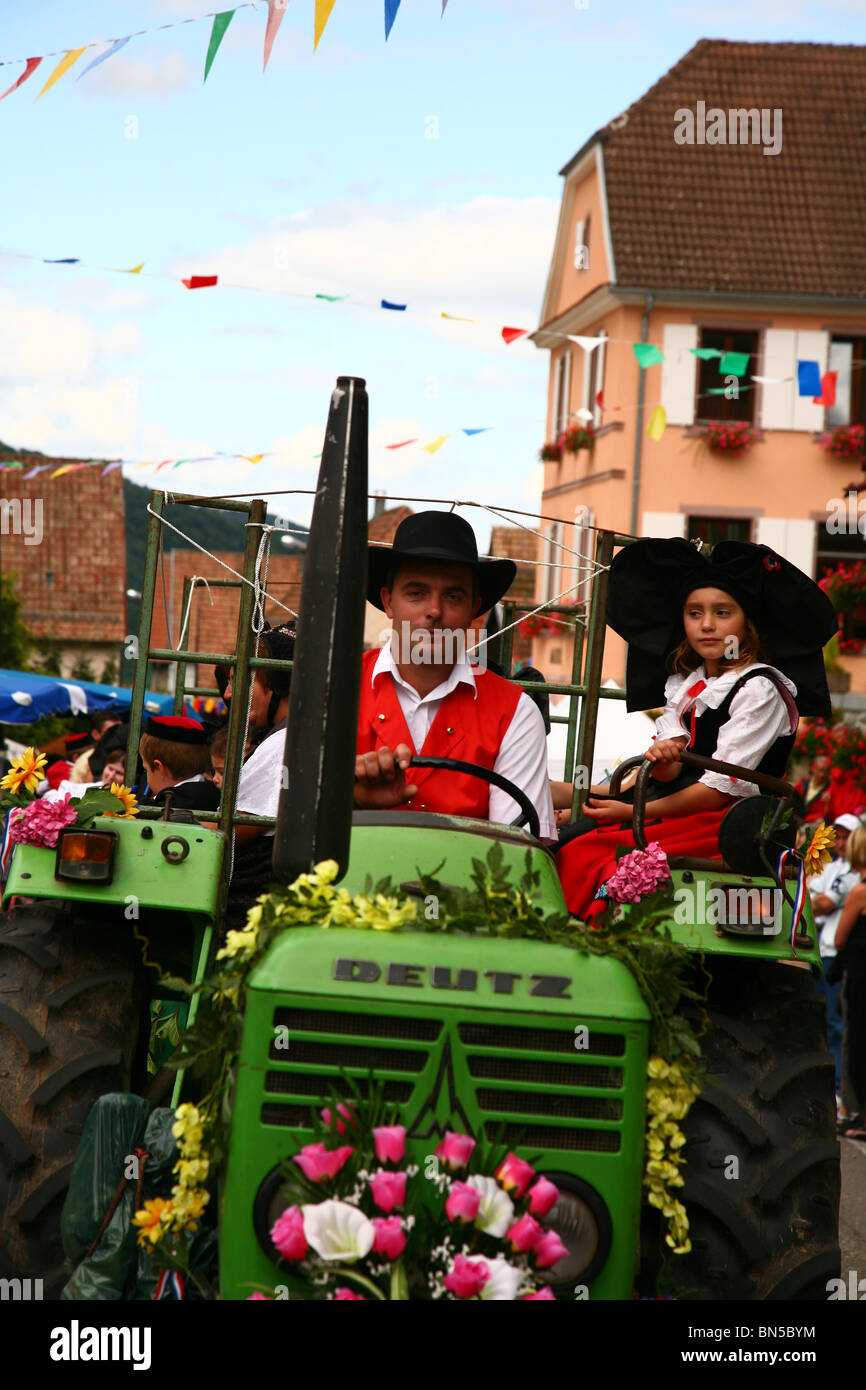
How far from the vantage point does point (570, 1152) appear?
287cm

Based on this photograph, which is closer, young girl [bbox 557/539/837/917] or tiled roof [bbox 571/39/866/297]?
young girl [bbox 557/539/837/917]

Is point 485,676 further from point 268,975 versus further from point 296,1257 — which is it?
point 296,1257

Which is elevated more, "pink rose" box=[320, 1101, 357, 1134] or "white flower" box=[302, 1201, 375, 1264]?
"pink rose" box=[320, 1101, 357, 1134]

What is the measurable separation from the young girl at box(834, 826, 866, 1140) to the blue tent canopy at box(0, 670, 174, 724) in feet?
26.4

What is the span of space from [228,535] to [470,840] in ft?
396

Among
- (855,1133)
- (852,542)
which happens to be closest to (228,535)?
(852,542)

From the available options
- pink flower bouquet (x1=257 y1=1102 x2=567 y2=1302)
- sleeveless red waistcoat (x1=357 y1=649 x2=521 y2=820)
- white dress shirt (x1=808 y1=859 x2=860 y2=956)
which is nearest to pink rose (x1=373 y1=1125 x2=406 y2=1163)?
pink flower bouquet (x1=257 y1=1102 x2=567 y2=1302)

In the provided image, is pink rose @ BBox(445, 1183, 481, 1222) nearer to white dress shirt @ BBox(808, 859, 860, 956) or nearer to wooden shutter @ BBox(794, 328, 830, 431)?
white dress shirt @ BBox(808, 859, 860, 956)

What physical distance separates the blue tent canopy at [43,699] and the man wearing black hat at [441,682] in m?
11.6

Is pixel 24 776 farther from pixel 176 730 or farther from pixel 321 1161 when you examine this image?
pixel 321 1161

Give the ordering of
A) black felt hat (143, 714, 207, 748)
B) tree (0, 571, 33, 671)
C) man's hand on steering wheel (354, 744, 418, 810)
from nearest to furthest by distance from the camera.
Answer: man's hand on steering wheel (354, 744, 418, 810), black felt hat (143, 714, 207, 748), tree (0, 571, 33, 671)

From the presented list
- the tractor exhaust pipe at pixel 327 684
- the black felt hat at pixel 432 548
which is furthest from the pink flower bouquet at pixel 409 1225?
the black felt hat at pixel 432 548

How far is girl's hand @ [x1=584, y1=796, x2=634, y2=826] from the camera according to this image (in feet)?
14.5

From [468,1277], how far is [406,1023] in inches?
18.8
